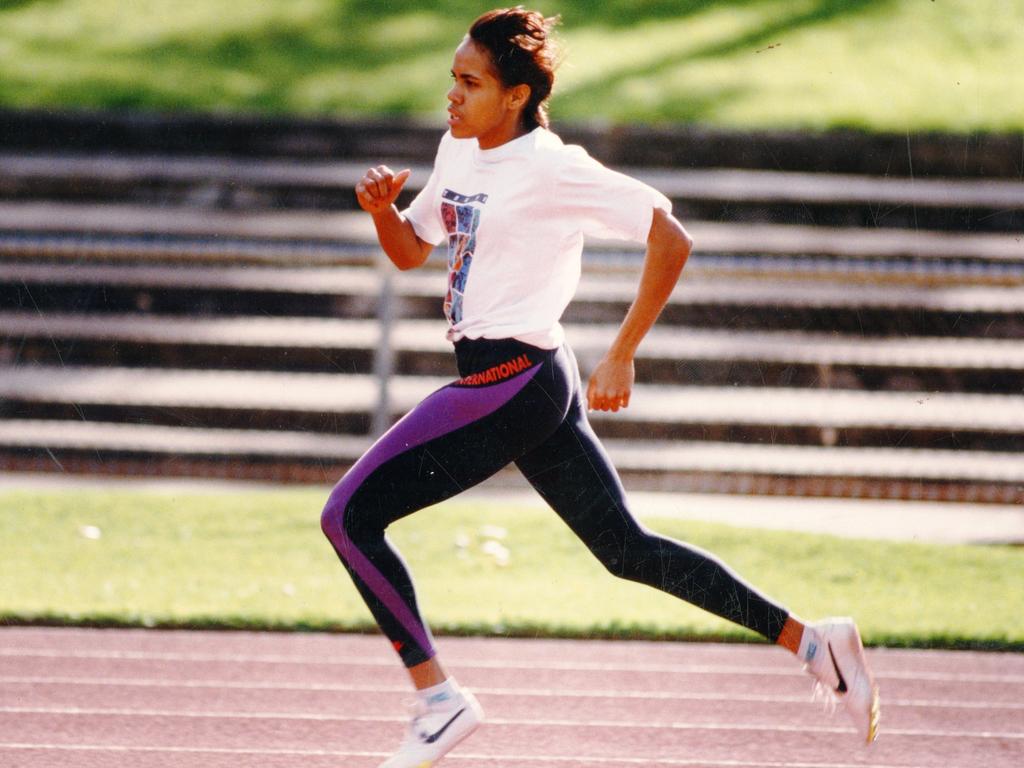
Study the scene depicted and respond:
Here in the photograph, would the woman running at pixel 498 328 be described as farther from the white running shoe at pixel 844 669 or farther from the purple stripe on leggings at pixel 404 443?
the white running shoe at pixel 844 669

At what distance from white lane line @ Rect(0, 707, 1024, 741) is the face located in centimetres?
167

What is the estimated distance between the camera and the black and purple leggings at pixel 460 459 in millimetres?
3225

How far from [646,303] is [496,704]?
1.58 m

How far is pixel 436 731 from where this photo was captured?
3.28 meters

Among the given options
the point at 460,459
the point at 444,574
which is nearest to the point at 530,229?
the point at 460,459

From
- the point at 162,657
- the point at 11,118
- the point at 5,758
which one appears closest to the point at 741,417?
the point at 162,657

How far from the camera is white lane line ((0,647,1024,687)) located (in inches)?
190

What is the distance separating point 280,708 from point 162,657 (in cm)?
72

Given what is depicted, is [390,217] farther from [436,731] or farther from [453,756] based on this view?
[453,756]

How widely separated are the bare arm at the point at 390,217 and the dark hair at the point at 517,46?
303 mm

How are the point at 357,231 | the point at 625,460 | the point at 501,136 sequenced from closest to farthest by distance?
1. the point at 501,136
2. the point at 625,460
3. the point at 357,231

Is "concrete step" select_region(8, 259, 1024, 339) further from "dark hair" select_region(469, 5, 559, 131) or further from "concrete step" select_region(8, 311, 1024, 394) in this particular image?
"dark hair" select_region(469, 5, 559, 131)

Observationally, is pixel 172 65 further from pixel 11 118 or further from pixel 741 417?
pixel 741 417

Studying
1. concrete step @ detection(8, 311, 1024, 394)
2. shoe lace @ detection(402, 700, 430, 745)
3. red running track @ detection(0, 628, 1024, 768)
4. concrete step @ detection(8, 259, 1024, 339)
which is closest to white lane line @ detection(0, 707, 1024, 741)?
red running track @ detection(0, 628, 1024, 768)
